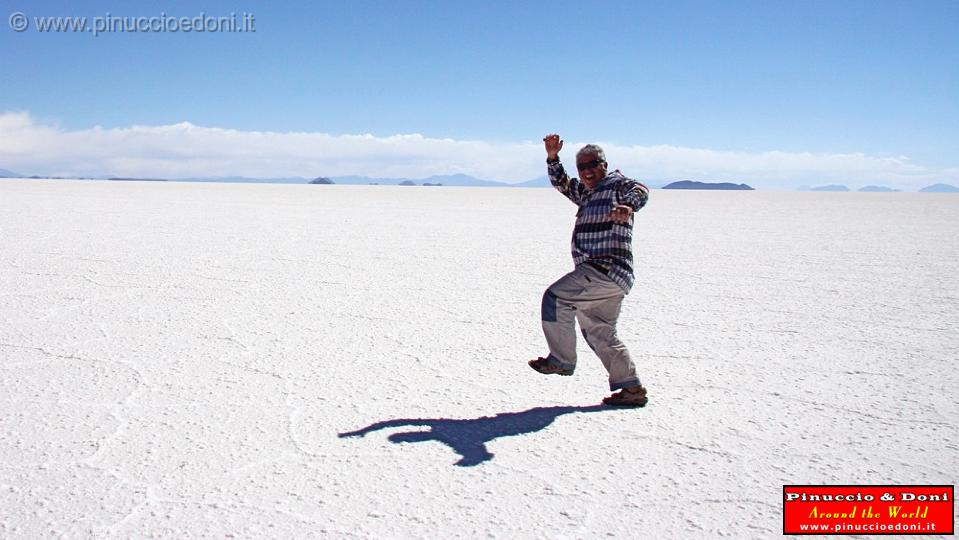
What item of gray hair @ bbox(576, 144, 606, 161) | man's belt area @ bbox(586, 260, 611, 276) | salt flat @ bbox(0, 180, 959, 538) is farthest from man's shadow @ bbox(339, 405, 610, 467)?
gray hair @ bbox(576, 144, 606, 161)

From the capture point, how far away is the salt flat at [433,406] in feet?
6.70

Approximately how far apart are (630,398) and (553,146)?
A: 4.03 feet

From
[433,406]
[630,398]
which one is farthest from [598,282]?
[433,406]

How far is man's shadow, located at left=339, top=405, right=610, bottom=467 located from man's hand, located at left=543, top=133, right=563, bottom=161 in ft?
3.89

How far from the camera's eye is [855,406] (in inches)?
118

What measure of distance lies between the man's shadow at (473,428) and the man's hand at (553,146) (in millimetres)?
1184

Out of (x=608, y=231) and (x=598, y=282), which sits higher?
(x=608, y=231)

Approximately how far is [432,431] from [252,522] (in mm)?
870

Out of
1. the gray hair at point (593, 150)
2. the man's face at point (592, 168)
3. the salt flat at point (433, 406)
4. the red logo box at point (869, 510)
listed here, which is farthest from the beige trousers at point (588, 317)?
the red logo box at point (869, 510)

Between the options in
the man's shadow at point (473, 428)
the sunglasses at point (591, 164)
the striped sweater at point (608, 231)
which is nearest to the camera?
the man's shadow at point (473, 428)

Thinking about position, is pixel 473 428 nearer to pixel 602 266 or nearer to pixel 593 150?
pixel 602 266

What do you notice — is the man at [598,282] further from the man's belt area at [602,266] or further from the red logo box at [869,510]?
the red logo box at [869,510]

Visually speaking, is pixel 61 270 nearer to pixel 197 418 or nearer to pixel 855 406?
pixel 197 418

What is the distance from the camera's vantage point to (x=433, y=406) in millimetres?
2945
